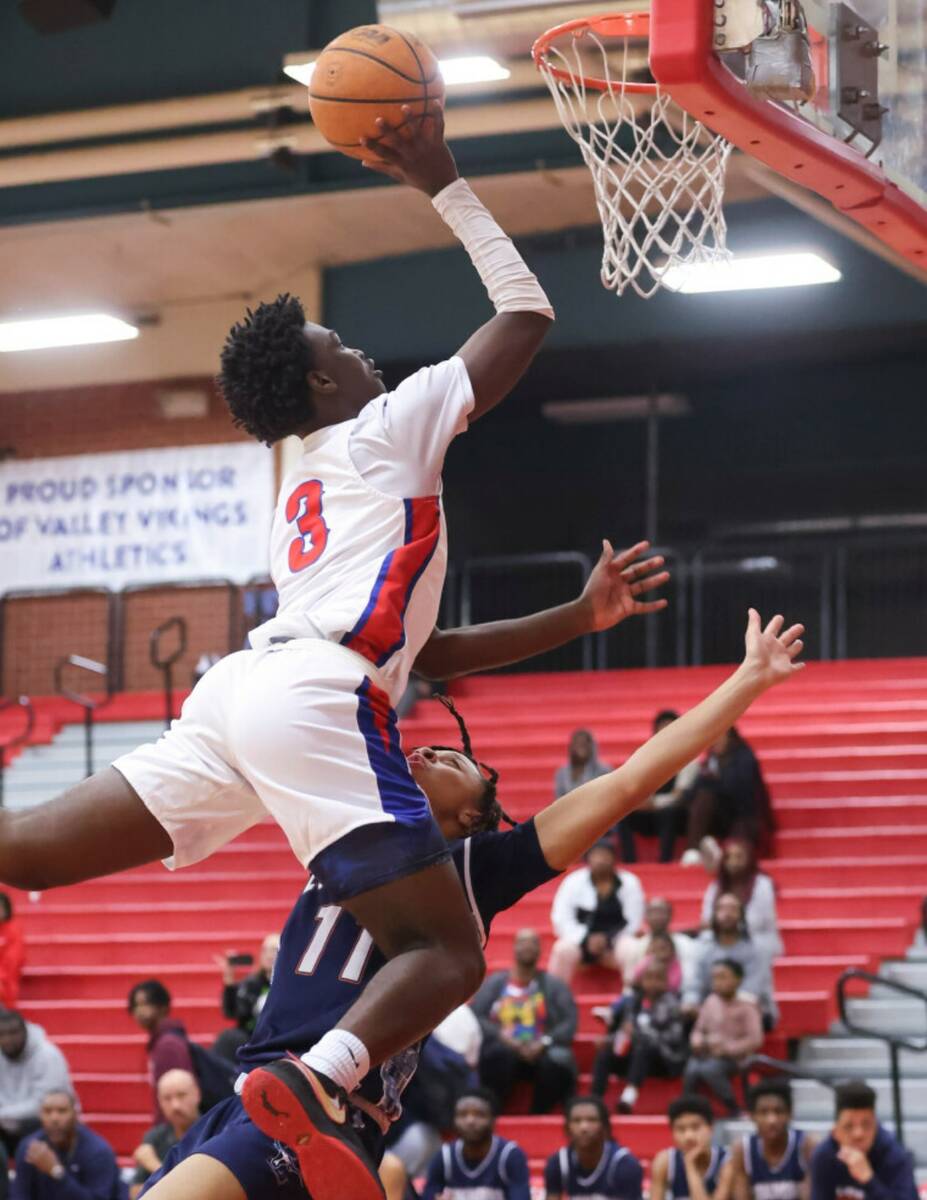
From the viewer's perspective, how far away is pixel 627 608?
502 centimetres

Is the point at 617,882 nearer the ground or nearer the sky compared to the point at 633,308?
nearer the ground

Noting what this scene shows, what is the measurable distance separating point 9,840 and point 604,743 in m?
11.1

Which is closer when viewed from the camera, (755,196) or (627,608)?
(627,608)

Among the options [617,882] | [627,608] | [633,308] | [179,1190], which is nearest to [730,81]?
[627,608]

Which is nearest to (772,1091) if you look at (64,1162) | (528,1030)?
(528,1030)

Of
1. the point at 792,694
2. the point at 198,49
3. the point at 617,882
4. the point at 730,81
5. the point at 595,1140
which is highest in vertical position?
the point at 198,49

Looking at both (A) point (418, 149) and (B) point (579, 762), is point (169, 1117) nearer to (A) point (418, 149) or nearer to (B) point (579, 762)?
(B) point (579, 762)

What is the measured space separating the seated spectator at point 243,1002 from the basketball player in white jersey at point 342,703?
7.12 meters

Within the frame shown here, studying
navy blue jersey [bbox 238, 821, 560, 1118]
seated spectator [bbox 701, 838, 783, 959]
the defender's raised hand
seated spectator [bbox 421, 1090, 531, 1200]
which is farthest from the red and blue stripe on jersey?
seated spectator [bbox 701, 838, 783, 959]

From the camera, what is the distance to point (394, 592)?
4.34 meters

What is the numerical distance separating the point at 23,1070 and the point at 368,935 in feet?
26.5

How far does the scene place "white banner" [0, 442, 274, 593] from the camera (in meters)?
18.4

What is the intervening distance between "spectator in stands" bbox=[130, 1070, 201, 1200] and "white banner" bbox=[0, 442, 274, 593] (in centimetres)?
791

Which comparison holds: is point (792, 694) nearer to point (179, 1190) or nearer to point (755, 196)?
point (755, 196)
